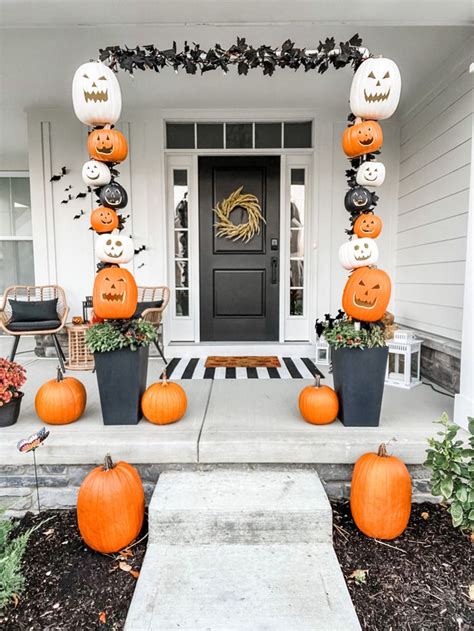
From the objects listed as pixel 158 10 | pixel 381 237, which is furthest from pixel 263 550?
pixel 381 237

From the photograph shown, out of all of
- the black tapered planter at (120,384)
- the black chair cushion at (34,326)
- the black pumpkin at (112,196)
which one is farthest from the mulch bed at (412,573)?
the black chair cushion at (34,326)

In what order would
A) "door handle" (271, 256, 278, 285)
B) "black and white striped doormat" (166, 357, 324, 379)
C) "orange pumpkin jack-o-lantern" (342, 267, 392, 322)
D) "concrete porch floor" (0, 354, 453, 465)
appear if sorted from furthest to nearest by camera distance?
"door handle" (271, 256, 278, 285), "black and white striped doormat" (166, 357, 324, 379), "orange pumpkin jack-o-lantern" (342, 267, 392, 322), "concrete porch floor" (0, 354, 453, 465)

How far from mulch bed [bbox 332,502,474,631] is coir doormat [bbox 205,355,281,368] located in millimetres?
1692

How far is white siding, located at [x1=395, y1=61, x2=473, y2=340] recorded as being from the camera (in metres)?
2.65

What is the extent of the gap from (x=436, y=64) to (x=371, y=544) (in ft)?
10.4

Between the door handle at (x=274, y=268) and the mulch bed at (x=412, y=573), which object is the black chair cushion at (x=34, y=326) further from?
the mulch bed at (x=412, y=573)

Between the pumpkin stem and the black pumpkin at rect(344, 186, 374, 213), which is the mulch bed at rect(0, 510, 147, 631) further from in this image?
the black pumpkin at rect(344, 186, 374, 213)

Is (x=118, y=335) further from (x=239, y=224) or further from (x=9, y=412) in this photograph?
(x=239, y=224)

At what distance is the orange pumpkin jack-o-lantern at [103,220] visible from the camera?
1968 millimetres

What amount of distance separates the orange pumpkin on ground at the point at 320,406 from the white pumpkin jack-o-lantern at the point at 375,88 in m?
1.38

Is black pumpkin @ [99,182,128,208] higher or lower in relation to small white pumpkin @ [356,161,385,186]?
lower

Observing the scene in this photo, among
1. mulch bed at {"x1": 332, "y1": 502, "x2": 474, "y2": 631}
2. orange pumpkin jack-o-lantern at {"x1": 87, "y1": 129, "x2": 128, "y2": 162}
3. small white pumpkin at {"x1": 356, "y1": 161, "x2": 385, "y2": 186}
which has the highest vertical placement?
orange pumpkin jack-o-lantern at {"x1": 87, "y1": 129, "x2": 128, "y2": 162}

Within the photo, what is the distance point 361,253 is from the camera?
196 centimetres

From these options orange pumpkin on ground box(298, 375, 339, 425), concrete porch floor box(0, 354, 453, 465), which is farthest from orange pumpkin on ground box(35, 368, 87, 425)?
orange pumpkin on ground box(298, 375, 339, 425)
